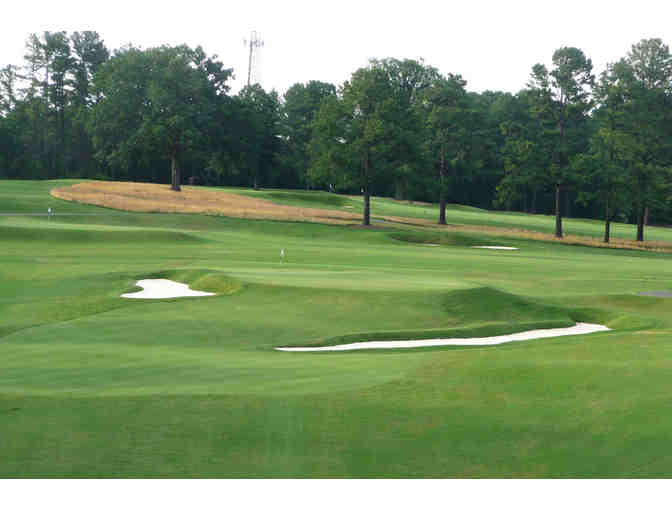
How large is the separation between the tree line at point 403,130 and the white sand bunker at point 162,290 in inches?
1353

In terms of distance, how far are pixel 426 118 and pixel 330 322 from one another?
167ft

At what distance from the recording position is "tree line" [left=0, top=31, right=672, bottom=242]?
5888 centimetres

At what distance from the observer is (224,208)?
207ft

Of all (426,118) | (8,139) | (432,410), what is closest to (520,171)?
(426,118)

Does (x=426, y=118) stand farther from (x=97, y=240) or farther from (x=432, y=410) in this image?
(x=432, y=410)

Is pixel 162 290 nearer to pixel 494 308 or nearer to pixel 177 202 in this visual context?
pixel 494 308

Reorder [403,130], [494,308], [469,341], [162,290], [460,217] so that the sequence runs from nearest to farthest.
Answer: [469,341] < [494,308] < [162,290] < [403,130] < [460,217]

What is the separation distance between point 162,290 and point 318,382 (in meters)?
14.1

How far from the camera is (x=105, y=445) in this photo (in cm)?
738

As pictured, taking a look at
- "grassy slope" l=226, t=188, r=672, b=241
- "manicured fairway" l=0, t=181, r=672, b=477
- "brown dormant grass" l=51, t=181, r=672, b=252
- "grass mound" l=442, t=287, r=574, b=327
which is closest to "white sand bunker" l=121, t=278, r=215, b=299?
"manicured fairway" l=0, t=181, r=672, b=477

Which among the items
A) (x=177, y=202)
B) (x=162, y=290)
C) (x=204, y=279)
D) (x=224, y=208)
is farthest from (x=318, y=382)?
(x=177, y=202)

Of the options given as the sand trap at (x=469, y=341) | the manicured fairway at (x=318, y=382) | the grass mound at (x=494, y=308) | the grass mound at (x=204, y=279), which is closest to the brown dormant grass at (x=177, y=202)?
the grass mound at (x=204, y=279)

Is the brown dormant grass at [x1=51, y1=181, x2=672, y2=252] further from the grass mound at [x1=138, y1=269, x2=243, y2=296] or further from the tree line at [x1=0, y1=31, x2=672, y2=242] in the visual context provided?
the grass mound at [x1=138, y1=269, x2=243, y2=296]

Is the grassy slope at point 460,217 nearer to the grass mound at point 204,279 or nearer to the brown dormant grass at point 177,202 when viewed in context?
the brown dormant grass at point 177,202
